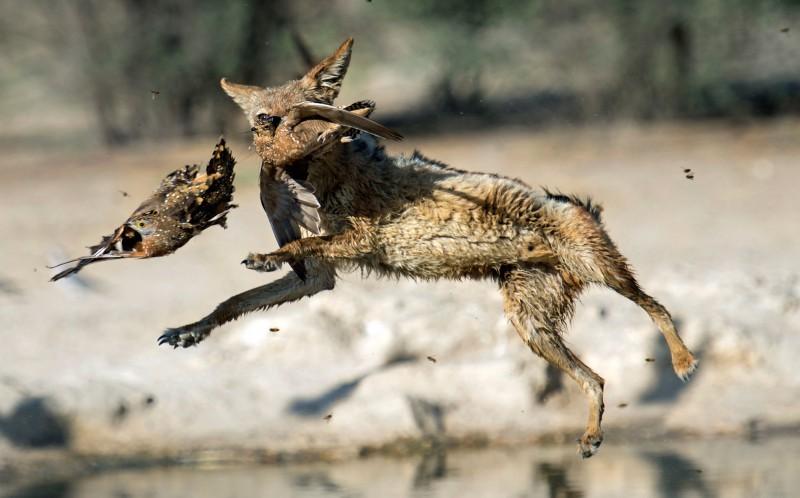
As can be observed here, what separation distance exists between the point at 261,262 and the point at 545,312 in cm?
180

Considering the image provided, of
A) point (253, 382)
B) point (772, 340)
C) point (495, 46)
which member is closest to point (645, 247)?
point (772, 340)

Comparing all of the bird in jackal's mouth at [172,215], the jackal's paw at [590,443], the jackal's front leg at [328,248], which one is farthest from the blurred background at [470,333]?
the bird in jackal's mouth at [172,215]

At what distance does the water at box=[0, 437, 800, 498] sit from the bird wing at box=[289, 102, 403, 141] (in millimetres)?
2976

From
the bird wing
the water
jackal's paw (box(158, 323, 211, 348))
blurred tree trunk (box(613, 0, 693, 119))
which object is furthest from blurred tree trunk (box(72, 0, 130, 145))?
the bird wing

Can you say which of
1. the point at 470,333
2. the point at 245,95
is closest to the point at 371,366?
the point at 470,333

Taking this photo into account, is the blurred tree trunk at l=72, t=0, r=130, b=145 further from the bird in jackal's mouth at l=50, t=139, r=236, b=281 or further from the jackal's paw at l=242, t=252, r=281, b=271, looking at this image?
the jackal's paw at l=242, t=252, r=281, b=271

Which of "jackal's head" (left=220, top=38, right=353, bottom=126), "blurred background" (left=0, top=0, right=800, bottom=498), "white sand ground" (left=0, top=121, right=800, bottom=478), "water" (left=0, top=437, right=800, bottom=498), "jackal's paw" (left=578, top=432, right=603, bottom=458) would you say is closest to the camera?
"jackal's head" (left=220, top=38, right=353, bottom=126)

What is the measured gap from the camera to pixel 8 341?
991cm

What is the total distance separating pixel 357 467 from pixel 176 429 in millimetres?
1330

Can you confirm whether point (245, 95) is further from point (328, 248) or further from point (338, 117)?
point (338, 117)

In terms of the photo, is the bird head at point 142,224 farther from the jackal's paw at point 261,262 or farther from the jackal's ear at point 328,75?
the jackal's ear at point 328,75

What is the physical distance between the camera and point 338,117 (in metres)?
5.84

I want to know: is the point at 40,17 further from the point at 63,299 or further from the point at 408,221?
the point at 408,221

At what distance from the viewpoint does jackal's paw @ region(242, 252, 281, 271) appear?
6184 millimetres
